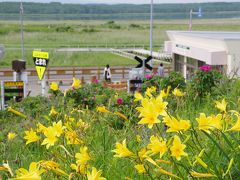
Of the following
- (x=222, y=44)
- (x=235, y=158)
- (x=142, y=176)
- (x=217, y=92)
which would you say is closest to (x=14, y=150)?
(x=142, y=176)

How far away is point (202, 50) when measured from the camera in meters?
20.6

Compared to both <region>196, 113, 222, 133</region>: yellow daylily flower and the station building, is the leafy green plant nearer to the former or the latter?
<region>196, 113, 222, 133</region>: yellow daylily flower

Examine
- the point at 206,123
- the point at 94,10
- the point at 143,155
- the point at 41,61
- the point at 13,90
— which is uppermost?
the point at 94,10

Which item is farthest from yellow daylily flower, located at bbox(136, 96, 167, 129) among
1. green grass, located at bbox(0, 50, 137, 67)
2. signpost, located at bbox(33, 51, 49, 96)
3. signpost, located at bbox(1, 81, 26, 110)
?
green grass, located at bbox(0, 50, 137, 67)

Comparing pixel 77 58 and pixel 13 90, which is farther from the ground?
pixel 13 90

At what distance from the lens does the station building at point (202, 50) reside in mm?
18750

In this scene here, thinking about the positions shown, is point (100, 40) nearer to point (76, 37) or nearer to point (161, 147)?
point (76, 37)

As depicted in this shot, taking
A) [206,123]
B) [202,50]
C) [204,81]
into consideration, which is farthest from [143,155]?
[202,50]

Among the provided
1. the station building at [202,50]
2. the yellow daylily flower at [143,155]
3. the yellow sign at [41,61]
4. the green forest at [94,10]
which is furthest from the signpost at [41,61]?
the green forest at [94,10]

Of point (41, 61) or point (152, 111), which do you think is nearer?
point (152, 111)

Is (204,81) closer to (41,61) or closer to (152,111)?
(152,111)

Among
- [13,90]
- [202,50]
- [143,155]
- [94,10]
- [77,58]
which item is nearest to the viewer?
[143,155]

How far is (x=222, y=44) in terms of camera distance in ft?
63.5

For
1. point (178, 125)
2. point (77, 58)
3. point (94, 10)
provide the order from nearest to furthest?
point (178, 125) → point (77, 58) → point (94, 10)
